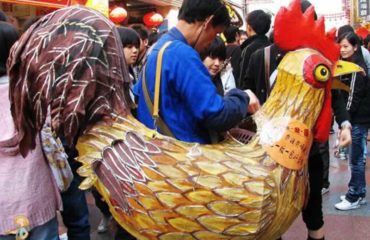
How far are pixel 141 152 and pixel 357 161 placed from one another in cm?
329

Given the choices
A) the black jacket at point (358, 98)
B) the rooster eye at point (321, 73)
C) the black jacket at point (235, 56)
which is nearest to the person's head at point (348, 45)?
the black jacket at point (358, 98)

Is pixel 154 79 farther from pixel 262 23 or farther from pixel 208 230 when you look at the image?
pixel 262 23

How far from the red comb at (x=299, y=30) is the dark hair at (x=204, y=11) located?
24 cm

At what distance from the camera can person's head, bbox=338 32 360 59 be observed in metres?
4.31

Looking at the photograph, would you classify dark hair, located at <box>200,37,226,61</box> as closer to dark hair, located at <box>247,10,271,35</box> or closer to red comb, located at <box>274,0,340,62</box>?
dark hair, located at <box>247,10,271,35</box>

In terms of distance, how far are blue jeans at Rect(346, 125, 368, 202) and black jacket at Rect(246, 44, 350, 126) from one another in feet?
4.97

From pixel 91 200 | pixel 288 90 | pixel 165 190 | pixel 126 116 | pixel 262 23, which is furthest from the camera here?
pixel 91 200

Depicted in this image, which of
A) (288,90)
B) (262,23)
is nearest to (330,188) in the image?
(262,23)

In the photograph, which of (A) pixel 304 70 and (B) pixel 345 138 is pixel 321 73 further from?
(B) pixel 345 138

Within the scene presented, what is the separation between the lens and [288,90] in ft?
5.98

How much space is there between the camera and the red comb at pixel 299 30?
1861 millimetres

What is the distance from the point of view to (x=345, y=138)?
95.3 inches

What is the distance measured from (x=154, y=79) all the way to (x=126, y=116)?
196 mm

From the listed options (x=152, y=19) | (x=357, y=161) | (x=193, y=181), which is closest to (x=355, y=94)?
(x=357, y=161)
